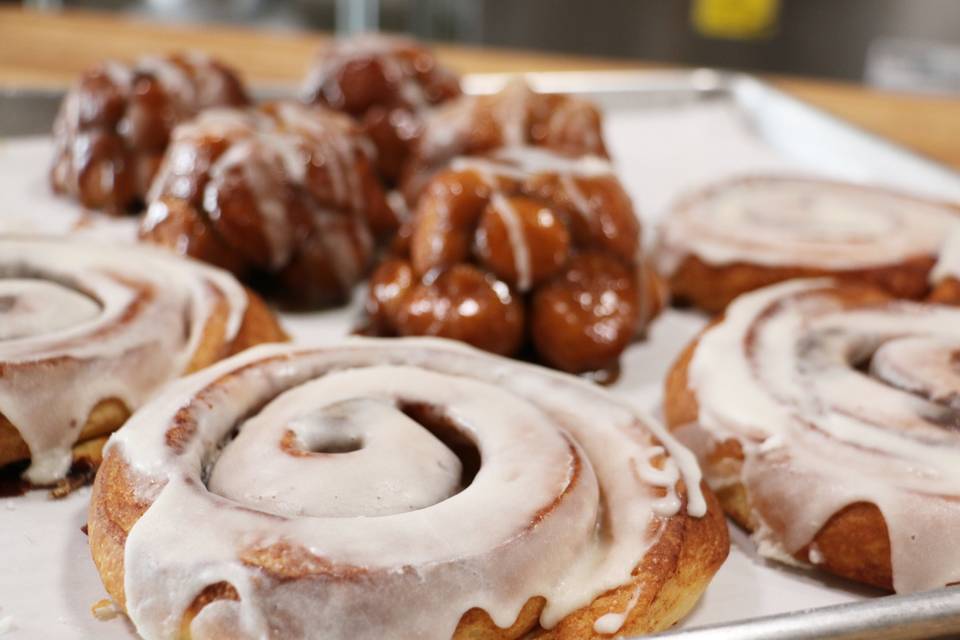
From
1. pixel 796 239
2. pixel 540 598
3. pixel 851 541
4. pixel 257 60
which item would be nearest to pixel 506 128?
pixel 796 239

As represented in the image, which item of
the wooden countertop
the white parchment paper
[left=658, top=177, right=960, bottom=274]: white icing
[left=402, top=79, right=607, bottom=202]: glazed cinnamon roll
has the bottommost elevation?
the white parchment paper

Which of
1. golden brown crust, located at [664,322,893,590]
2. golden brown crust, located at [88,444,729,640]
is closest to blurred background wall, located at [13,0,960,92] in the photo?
golden brown crust, located at [664,322,893,590]

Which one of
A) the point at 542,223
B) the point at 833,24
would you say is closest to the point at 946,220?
the point at 542,223

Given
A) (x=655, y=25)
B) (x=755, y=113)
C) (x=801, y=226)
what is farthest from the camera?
(x=655, y=25)

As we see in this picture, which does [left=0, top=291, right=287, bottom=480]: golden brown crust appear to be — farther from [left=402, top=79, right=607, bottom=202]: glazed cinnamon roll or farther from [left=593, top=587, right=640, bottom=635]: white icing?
[left=593, top=587, right=640, bottom=635]: white icing

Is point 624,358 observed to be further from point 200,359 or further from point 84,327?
point 84,327
